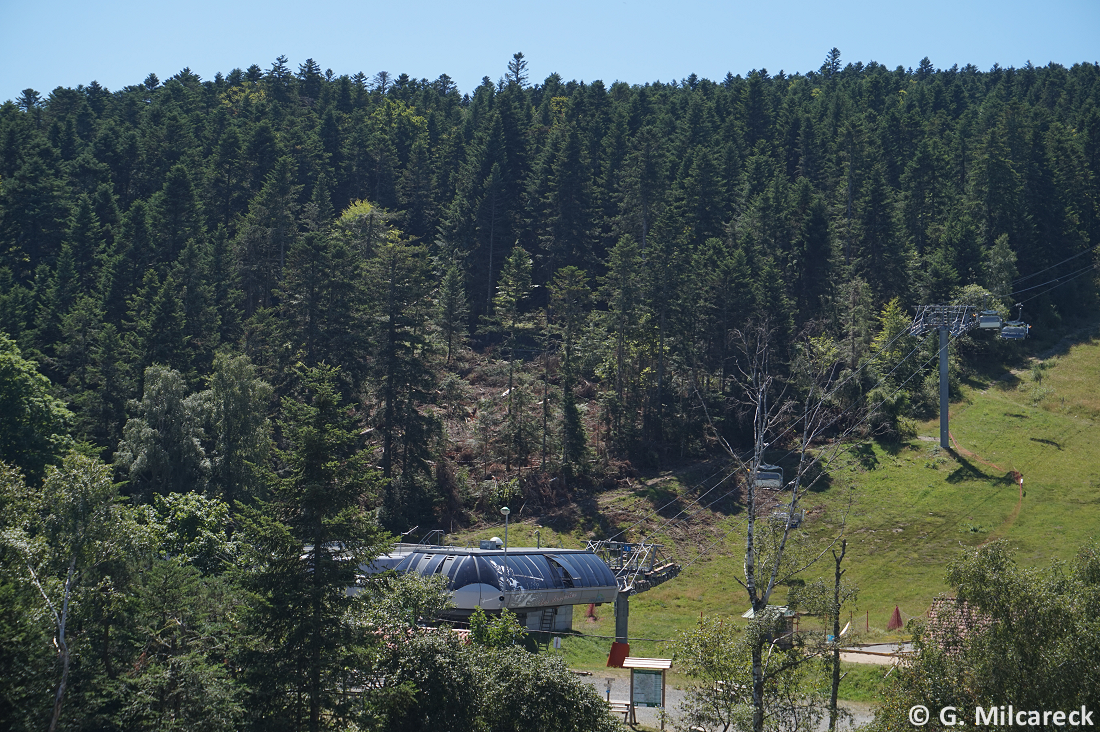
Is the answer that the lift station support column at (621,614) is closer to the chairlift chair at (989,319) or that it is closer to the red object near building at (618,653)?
the red object near building at (618,653)

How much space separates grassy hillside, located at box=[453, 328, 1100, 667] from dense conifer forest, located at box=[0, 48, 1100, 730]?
3.27 metres

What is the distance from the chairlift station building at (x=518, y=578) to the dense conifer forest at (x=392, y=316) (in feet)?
11.7

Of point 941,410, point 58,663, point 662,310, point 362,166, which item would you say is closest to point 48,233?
point 362,166

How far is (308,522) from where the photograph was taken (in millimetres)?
24312

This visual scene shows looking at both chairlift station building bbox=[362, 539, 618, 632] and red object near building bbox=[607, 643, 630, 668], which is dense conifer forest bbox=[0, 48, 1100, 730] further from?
red object near building bbox=[607, 643, 630, 668]

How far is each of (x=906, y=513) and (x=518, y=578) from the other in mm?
27224

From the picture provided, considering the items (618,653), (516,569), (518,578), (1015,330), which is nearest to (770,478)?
(516,569)

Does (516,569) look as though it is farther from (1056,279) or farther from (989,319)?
(1056,279)

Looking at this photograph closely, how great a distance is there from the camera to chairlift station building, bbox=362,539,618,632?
1416 inches

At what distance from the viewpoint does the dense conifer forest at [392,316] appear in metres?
24.3

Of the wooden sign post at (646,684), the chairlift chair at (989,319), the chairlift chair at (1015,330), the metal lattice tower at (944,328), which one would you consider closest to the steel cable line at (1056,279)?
the chairlift chair at (1015,330)

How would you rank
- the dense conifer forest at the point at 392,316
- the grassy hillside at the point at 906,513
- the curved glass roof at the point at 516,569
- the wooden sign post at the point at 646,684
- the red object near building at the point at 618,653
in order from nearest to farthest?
the dense conifer forest at the point at 392,316 < the wooden sign post at the point at 646,684 < the red object near building at the point at 618,653 < the curved glass roof at the point at 516,569 < the grassy hillside at the point at 906,513

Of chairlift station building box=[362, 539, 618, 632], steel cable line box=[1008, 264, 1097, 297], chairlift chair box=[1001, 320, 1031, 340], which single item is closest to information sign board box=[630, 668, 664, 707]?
chairlift station building box=[362, 539, 618, 632]

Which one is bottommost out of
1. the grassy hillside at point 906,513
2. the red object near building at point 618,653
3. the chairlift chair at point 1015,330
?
the red object near building at point 618,653
